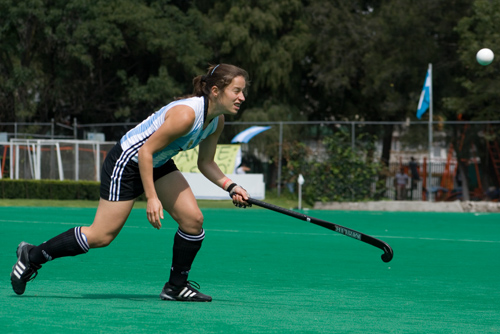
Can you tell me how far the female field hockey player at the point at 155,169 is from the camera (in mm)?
5594

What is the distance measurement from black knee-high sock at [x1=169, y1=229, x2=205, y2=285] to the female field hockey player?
0.26 feet

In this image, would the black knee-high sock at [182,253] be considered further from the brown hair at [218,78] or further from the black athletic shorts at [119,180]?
the brown hair at [218,78]

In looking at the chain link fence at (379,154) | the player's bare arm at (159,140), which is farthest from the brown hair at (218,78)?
the chain link fence at (379,154)

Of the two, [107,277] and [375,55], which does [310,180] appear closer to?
[375,55]

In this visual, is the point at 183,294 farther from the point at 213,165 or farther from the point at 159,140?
the point at 159,140

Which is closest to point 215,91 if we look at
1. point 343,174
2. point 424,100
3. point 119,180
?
point 119,180

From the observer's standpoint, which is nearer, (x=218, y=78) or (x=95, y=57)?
(x=218, y=78)

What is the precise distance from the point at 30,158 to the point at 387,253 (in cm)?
2349

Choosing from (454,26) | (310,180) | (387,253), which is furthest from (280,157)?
(387,253)

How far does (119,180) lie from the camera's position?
580 cm

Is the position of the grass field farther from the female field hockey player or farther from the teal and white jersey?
the teal and white jersey

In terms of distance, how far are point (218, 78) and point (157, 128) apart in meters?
0.55

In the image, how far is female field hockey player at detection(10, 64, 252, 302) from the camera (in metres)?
5.59

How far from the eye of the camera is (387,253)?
6.18 m
